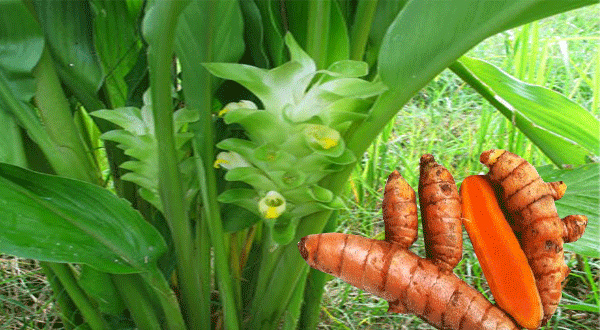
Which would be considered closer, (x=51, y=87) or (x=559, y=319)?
(x=51, y=87)

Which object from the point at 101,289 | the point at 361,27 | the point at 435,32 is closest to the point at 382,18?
the point at 361,27

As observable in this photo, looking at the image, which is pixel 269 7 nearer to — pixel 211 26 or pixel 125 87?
pixel 211 26

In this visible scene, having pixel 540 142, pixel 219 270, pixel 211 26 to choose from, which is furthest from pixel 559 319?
pixel 211 26

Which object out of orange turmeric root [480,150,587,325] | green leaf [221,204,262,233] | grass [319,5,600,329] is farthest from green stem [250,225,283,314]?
orange turmeric root [480,150,587,325]

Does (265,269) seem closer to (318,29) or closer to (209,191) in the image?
(209,191)

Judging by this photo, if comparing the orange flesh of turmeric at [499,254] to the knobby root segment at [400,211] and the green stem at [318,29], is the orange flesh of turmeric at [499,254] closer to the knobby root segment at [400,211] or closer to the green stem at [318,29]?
the knobby root segment at [400,211]

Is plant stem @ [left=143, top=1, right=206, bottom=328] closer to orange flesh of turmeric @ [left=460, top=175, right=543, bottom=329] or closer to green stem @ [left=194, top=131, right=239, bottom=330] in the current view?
green stem @ [left=194, top=131, right=239, bottom=330]
